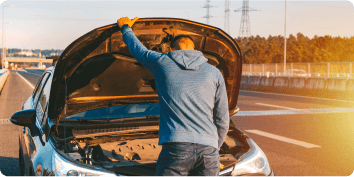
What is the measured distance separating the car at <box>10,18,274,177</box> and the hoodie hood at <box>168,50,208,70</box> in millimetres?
660

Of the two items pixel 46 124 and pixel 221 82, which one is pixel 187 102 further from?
→ pixel 46 124

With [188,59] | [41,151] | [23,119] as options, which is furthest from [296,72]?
[188,59]

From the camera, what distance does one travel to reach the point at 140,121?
377 centimetres

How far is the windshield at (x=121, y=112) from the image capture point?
393 cm

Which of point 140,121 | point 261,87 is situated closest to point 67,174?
point 140,121

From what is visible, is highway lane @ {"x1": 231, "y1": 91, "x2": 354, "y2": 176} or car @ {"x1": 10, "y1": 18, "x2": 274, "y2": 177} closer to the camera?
car @ {"x1": 10, "y1": 18, "x2": 274, "y2": 177}

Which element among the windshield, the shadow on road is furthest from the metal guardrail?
the windshield

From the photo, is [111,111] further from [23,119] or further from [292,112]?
[292,112]

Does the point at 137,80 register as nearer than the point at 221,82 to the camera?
No

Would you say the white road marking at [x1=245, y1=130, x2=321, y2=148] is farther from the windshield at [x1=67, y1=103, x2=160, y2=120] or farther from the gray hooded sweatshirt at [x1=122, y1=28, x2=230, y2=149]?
the gray hooded sweatshirt at [x1=122, y1=28, x2=230, y2=149]

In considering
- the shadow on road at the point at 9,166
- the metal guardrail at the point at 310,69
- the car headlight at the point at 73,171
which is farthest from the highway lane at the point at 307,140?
the metal guardrail at the point at 310,69

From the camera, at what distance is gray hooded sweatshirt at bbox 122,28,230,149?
2.54 meters

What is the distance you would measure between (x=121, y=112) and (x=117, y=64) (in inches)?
26.6

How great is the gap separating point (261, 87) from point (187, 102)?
23421mm
